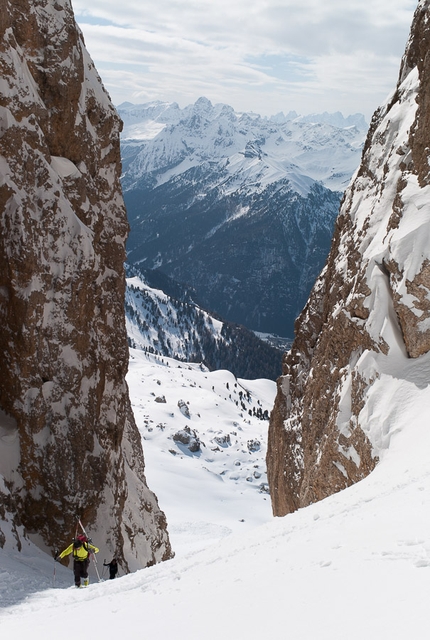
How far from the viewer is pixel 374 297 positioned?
24344 mm

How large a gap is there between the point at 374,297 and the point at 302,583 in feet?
55.3

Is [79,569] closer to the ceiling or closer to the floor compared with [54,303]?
closer to the floor

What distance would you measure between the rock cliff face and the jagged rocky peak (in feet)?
37.7

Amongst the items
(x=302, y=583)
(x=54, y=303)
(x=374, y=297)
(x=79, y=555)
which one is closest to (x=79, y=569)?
(x=79, y=555)

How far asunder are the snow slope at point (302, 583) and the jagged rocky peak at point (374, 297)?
113 inches

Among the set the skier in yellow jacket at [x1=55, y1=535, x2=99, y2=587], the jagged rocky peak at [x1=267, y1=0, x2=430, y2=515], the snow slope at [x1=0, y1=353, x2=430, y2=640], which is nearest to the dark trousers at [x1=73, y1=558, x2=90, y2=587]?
the skier in yellow jacket at [x1=55, y1=535, x2=99, y2=587]

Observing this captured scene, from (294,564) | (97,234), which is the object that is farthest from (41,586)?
(97,234)

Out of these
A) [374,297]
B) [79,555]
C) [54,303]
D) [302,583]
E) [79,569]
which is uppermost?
[374,297]

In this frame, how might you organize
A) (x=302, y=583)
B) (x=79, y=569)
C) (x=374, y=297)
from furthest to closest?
(x=374, y=297) < (x=79, y=569) < (x=302, y=583)

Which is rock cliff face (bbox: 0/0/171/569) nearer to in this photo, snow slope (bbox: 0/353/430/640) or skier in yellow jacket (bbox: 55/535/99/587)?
skier in yellow jacket (bbox: 55/535/99/587)

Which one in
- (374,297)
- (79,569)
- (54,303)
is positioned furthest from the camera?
(54,303)

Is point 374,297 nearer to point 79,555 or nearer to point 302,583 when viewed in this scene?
point 79,555

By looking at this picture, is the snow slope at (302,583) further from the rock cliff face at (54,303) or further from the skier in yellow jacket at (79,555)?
the rock cliff face at (54,303)

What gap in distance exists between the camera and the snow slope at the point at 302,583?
779 centimetres
